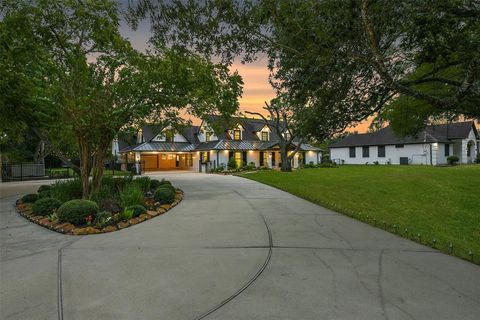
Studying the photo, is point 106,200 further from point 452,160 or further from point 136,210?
point 452,160

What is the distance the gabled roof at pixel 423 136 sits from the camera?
3488cm

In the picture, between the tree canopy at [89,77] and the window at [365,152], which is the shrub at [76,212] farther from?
the window at [365,152]

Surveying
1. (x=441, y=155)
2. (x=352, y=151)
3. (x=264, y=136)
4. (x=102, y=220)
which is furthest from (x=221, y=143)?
(x=441, y=155)

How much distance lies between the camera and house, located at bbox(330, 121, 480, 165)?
1361 inches

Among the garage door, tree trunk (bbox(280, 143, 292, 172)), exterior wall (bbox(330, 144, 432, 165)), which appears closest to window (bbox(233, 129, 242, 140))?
tree trunk (bbox(280, 143, 292, 172))

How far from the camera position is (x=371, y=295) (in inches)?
151

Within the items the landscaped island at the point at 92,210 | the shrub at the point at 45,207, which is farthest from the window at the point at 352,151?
the shrub at the point at 45,207

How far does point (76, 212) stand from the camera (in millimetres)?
7582

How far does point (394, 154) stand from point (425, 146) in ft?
13.4

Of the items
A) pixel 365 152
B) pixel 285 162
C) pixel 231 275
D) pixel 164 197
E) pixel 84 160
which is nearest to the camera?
pixel 231 275

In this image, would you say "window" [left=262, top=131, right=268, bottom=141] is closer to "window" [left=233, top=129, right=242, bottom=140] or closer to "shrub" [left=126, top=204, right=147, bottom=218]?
"window" [left=233, top=129, right=242, bottom=140]

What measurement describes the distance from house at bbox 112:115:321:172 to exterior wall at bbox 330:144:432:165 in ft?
23.5

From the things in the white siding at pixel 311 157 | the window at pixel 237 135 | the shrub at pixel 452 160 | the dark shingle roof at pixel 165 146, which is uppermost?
the window at pixel 237 135

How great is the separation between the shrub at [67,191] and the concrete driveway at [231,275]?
10.9ft
